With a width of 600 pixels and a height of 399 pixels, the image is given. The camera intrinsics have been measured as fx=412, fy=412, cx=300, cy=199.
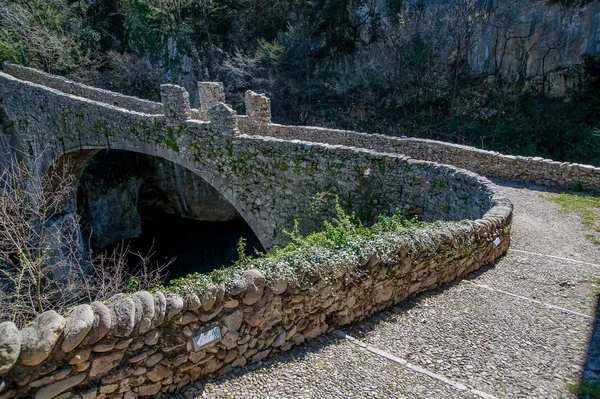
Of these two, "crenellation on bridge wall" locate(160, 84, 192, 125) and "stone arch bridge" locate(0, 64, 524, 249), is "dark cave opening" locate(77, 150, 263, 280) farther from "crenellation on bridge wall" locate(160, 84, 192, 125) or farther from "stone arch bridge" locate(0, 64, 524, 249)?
"crenellation on bridge wall" locate(160, 84, 192, 125)

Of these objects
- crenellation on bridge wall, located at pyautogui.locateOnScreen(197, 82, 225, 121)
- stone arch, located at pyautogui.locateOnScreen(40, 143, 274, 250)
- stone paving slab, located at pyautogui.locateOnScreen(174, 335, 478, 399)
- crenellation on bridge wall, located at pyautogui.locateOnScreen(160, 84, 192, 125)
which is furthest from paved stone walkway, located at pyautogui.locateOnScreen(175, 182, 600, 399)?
crenellation on bridge wall, located at pyautogui.locateOnScreen(197, 82, 225, 121)

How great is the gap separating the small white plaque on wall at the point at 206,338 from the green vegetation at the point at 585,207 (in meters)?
7.62

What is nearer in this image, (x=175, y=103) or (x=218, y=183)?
(x=175, y=103)

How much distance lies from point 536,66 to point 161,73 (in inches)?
831

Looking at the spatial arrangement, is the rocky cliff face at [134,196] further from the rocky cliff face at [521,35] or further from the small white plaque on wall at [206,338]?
the small white plaque on wall at [206,338]

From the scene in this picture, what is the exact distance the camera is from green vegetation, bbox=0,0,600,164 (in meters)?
19.8

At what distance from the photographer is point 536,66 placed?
66.5 ft

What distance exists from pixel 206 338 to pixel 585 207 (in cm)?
966

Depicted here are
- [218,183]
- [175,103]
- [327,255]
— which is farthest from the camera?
[218,183]

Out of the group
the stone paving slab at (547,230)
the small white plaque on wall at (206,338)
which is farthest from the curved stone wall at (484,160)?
the small white plaque on wall at (206,338)

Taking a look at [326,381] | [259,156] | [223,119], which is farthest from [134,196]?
[326,381]

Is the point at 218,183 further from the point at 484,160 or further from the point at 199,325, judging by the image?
the point at 484,160

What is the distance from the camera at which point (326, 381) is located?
3.93m

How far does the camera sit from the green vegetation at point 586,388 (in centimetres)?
376
